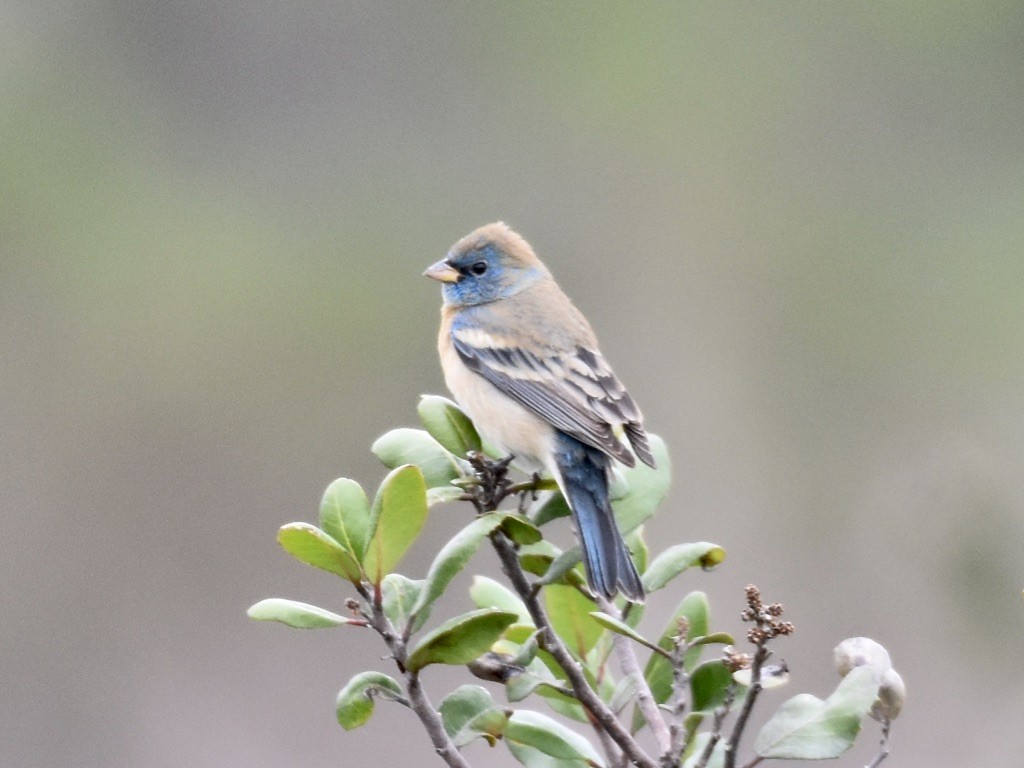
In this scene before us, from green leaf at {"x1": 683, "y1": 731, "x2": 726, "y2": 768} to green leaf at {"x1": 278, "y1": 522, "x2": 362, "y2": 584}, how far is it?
19.2 inches

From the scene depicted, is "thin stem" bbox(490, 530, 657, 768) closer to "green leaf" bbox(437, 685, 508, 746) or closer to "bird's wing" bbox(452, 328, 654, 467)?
"green leaf" bbox(437, 685, 508, 746)

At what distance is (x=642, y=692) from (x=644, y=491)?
48 centimetres

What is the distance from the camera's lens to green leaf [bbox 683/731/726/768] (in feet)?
5.31

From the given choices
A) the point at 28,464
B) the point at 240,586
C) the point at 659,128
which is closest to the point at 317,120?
the point at 659,128

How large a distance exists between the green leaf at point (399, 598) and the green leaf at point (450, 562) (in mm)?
28

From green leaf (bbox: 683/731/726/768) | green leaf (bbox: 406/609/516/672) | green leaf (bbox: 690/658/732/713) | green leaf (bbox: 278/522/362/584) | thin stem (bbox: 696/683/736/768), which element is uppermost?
green leaf (bbox: 278/522/362/584)

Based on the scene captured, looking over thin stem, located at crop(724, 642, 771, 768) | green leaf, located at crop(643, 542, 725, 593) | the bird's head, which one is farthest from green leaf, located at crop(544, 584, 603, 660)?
the bird's head

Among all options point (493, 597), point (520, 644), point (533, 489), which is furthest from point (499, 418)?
point (520, 644)

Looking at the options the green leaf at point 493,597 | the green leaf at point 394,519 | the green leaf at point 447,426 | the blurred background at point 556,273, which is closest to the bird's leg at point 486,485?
the green leaf at point 447,426

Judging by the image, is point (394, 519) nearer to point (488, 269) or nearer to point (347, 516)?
point (347, 516)

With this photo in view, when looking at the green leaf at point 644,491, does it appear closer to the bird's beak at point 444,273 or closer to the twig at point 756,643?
the twig at point 756,643

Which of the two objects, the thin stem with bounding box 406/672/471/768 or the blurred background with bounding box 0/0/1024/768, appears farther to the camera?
the blurred background with bounding box 0/0/1024/768

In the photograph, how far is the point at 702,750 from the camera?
1.60 metres

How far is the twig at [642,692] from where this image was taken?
1.58 m
